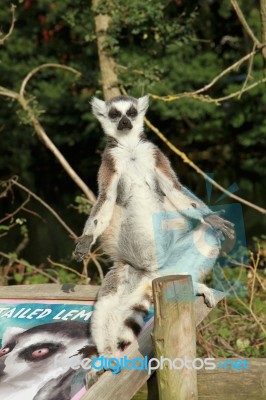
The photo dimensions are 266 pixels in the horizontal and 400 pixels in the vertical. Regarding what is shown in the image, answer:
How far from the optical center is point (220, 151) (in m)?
21.8

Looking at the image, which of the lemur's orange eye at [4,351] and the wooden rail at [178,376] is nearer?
the wooden rail at [178,376]

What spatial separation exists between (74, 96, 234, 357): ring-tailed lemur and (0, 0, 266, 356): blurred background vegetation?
4444 mm


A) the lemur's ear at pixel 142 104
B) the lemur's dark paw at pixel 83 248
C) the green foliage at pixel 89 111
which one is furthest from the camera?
the green foliage at pixel 89 111

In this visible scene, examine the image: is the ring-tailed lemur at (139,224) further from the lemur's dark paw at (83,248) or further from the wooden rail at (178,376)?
the wooden rail at (178,376)

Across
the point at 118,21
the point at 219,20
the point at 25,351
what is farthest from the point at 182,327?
the point at 219,20

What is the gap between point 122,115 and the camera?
407 cm

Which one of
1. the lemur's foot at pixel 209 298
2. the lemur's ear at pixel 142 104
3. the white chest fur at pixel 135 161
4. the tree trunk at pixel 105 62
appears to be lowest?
the lemur's foot at pixel 209 298

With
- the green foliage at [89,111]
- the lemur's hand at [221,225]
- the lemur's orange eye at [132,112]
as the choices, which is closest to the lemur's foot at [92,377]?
the lemur's hand at [221,225]

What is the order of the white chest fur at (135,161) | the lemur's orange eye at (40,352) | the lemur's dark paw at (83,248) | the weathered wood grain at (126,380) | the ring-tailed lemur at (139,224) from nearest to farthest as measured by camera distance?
the weathered wood grain at (126,380) → the lemur's orange eye at (40,352) → the lemur's dark paw at (83,248) → the ring-tailed lemur at (139,224) → the white chest fur at (135,161)

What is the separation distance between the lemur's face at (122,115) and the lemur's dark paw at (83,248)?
71 centimetres

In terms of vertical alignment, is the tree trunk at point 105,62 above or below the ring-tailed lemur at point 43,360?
above

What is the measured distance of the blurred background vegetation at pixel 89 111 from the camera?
38.2 feet

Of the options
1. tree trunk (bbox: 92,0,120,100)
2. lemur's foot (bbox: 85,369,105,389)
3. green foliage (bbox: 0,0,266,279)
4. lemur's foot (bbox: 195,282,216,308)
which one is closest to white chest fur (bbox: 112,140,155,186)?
lemur's foot (bbox: 195,282,216,308)

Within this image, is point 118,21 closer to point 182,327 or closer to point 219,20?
point 182,327
